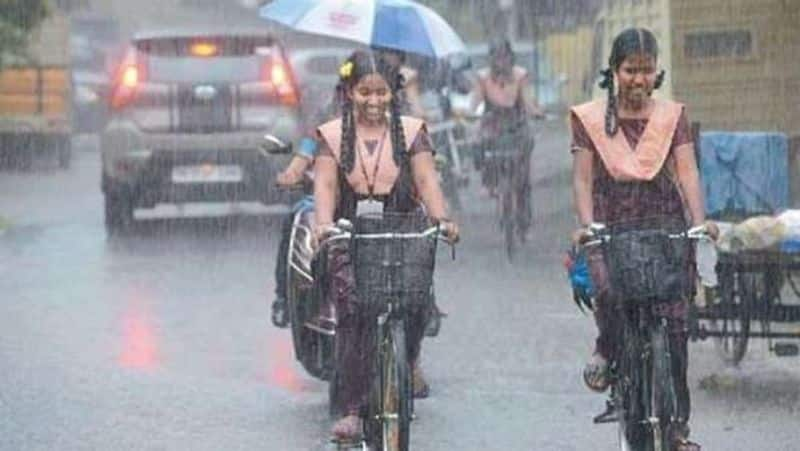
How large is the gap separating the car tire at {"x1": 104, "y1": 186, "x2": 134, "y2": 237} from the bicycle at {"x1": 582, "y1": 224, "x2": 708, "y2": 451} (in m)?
12.5

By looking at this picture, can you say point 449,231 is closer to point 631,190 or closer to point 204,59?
point 631,190

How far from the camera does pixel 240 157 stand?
1970 centimetres

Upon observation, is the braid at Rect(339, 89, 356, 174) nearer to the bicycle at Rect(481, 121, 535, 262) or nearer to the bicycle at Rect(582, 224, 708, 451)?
the bicycle at Rect(582, 224, 708, 451)

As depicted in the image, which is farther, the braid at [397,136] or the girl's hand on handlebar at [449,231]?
the braid at [397,136]

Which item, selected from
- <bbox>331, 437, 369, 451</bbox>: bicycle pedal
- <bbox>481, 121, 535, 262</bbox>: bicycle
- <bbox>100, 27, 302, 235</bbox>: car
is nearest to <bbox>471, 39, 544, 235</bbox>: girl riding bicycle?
<bbox>481, 121, 535, 262</bbox>: bicycle

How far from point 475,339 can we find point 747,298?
261 centimetres

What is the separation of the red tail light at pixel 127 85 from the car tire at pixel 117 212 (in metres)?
0.83

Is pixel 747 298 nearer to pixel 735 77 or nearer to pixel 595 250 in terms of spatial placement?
pixel 595 250

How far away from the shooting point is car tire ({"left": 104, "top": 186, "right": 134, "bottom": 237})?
66.5ft

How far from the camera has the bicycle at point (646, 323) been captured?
307 inches

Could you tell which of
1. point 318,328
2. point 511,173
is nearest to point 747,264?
point 318,328

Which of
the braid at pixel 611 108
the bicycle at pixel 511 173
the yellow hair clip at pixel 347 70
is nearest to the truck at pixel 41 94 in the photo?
the bicycle at pixel 511 173

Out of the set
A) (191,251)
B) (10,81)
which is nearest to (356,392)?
(191,251)

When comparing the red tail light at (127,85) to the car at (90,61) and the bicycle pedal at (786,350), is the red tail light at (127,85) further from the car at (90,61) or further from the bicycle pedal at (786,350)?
the car at (90,61)
